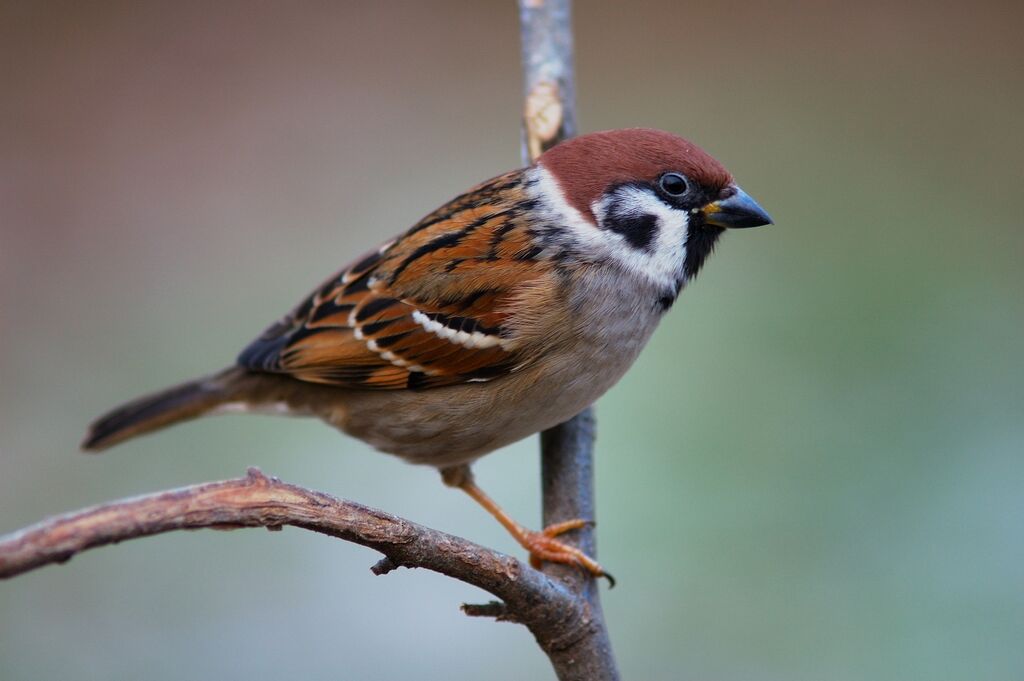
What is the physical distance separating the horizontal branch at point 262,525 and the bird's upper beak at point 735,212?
970 millimetres

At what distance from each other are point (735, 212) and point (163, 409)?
5.13 ft

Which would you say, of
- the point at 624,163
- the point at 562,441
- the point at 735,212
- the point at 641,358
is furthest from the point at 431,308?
the point at 641,358

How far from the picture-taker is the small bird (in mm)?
2543

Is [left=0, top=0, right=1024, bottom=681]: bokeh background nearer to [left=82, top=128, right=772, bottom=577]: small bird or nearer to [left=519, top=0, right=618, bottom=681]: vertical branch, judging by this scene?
[left=519, top=0, right=618, bottom=681]: vertical branch

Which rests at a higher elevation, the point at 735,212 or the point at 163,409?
the point at 735,212

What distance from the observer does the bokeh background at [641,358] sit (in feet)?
10.9

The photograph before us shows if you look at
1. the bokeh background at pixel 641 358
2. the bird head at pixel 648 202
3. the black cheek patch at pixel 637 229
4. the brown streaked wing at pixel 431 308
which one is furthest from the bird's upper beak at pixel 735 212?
the bokeh background at pixel 641 358

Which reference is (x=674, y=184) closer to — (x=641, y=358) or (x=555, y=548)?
(x=555, y=548)

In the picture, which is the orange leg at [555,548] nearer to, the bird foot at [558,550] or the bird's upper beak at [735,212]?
the bird foot at [558,550]

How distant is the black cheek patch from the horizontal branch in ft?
2.92

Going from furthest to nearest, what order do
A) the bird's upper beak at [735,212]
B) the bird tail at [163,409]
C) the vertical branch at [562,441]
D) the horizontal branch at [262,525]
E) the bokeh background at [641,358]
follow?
the bokeh background at [641,358] < the bird tail at [163,409] < the bird's upper beak at [735,212] < the vertical branch at [562,441] < the horizontal branch at [262,525]

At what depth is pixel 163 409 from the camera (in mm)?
2969

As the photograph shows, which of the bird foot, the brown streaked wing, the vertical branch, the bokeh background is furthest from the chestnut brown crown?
the bokeh background

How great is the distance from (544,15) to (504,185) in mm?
626
